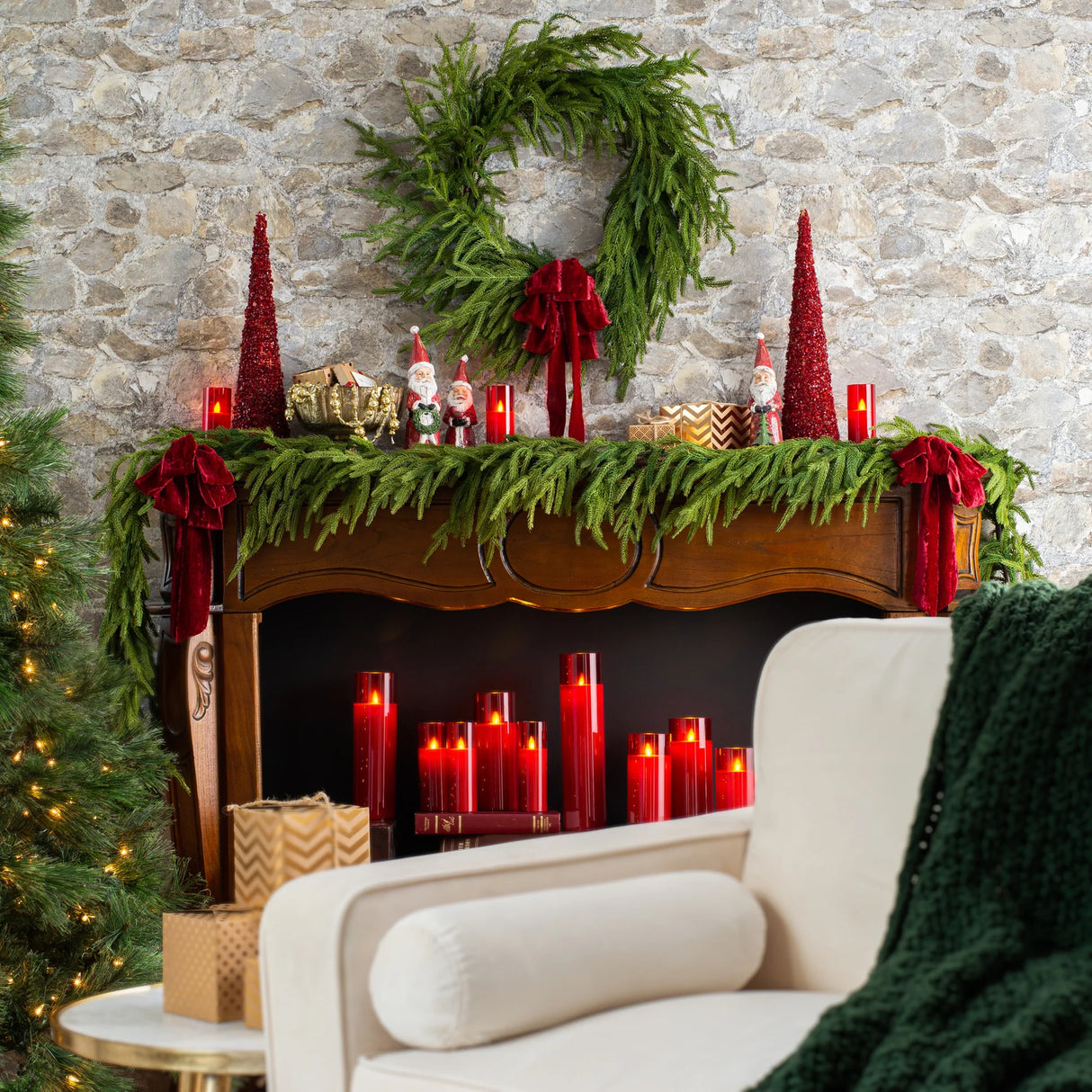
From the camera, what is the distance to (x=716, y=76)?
287cm

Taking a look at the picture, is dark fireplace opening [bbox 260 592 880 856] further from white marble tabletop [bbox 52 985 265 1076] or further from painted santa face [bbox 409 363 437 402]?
white marble tabletop [bbox 52 985 265 1076]

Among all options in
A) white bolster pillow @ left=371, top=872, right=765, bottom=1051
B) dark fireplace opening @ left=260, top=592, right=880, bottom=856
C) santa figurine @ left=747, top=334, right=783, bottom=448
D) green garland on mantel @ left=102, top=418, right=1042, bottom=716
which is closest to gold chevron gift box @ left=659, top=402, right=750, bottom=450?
santa figurine @ left=747, top=334, right=783, bottom=448

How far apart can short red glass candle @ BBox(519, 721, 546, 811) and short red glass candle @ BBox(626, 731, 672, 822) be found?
199mm

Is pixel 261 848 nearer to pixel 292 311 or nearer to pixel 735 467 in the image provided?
pixel 735 467

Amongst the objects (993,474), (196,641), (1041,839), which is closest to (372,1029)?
(1041,839)

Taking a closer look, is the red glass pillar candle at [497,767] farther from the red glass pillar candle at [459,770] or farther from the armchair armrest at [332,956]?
the armchair armrest at [332,956]

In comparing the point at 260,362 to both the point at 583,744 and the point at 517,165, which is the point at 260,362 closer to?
the point at 517,165

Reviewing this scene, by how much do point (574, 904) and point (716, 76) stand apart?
2.35 m

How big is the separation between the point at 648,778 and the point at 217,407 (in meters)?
1.31

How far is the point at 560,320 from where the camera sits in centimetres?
270

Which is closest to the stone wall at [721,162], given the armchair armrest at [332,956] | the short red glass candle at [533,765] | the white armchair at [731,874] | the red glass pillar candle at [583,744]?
the red glass pillar candle at [583,744]

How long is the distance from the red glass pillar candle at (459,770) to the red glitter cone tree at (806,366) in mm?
1025

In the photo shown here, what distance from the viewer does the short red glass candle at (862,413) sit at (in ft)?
8.52

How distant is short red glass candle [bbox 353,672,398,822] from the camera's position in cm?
255
